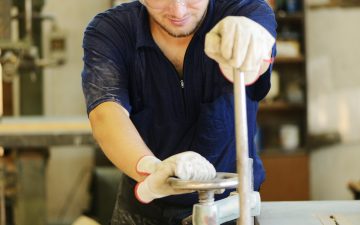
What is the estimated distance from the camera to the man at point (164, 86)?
1370mm

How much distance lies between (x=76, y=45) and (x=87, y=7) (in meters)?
0.28

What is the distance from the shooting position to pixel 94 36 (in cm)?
147

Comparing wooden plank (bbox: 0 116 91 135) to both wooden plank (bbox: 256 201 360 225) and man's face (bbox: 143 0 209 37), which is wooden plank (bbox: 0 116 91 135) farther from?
wooden plank (bbox: 256 201 360 225)

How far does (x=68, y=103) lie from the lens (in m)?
4.32

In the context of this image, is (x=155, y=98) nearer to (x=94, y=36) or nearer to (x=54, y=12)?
(x=94, y=36)

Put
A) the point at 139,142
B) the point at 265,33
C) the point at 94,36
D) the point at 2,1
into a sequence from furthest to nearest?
the point at 2,1, the point at 94,36, the point at 139,142, the point at 265,33

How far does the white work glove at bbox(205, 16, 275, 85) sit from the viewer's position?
0.91 metres

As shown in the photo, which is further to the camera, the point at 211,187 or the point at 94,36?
the point at 94,36

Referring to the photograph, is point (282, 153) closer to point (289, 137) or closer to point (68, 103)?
point (289, 137)

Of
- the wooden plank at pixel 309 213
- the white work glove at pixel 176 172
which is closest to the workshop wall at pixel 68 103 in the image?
the wooden plank at pixel 309 213

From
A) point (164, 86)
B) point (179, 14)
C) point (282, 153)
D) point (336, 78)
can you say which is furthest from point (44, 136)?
point (336, 78)

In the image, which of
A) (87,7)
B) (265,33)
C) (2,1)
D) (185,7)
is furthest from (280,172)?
(265,33)

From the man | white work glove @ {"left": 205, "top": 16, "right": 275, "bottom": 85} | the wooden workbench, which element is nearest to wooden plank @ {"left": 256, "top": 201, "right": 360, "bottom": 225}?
the man

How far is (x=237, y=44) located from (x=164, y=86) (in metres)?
0.58
